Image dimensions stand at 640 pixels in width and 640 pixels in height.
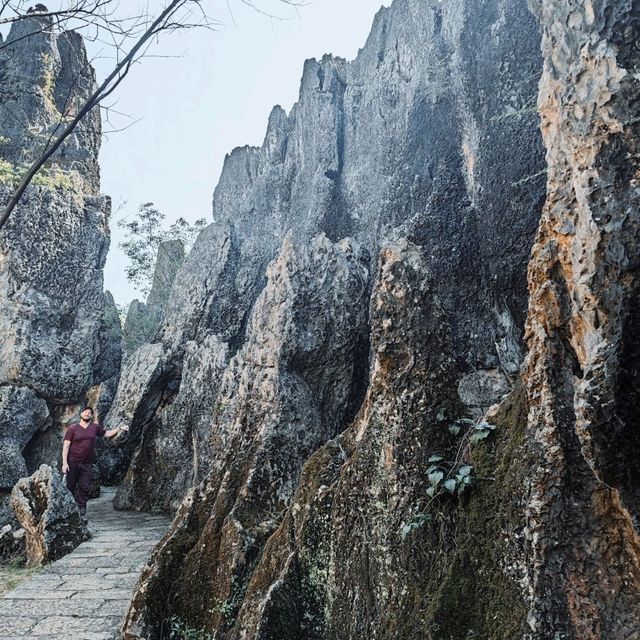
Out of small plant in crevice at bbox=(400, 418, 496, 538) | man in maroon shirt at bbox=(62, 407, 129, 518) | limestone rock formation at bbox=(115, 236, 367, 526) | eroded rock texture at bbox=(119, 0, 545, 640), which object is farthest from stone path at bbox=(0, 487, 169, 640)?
small plant in crevice at bbox=(400, 418, 496, 538)

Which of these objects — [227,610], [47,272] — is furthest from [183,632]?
[47,272]

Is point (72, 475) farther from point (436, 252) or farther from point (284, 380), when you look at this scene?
point (436, 252)

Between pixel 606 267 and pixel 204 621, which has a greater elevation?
pixel 606 267

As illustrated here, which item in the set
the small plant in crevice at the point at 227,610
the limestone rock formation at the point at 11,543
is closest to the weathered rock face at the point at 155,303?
the limestone rock formation at the point at 11,543

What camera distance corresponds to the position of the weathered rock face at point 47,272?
11289mm

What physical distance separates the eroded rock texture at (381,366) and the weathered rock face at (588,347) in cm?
23

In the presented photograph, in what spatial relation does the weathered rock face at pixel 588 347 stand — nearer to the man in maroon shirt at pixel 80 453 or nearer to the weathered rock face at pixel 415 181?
the weathered rock face at pixel 415 181

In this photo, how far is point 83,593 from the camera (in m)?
5.99

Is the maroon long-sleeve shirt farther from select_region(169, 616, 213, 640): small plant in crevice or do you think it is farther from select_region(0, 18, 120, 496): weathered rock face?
select_region(169, 616, 213, 640): small plant in crevice

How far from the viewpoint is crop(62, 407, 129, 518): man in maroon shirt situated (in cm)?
895

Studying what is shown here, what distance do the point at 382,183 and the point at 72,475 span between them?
7.79 metres

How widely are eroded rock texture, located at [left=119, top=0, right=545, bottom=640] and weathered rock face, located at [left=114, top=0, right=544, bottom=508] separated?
1.6 inches

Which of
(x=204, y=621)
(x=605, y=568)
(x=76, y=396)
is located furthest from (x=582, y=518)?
(x=76, y=396)

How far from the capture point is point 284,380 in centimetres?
605
